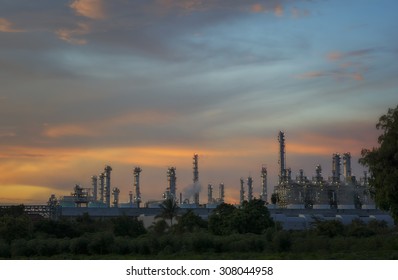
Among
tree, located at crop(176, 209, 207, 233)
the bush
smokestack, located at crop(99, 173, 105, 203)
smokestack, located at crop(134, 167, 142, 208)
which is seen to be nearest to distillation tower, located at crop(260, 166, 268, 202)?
smokestack, located at crop(134, 167, 142, 208)

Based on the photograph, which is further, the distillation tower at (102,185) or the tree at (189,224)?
the distillation tower at (102,185)

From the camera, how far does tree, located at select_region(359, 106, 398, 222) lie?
50156mm

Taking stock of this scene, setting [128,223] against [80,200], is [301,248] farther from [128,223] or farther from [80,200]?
[80,200]

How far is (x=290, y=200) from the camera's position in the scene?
153375 millimetres

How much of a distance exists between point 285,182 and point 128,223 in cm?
6130

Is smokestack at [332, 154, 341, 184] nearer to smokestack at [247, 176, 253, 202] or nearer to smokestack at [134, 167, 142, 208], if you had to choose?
smokestack at [247, 176, 253, 202]

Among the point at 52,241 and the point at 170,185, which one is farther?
the point at 170,185

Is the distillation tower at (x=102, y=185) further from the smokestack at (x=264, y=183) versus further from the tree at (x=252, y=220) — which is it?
the tree at (x=252, y=220)

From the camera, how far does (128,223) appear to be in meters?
98.0

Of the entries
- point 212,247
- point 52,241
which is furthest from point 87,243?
point 212,247

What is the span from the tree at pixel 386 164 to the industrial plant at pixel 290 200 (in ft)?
219

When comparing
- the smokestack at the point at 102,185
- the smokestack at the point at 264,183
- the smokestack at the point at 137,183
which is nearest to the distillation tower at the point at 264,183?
the smokestack at the point at 264,183

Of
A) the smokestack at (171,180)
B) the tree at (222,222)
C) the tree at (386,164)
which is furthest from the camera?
the smokestack at (171,180)

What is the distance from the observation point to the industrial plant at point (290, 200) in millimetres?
133750
